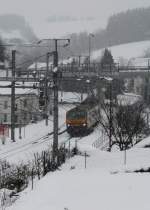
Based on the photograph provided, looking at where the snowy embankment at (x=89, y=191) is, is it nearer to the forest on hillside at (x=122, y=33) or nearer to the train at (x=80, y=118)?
the train at (x=80, y=118)

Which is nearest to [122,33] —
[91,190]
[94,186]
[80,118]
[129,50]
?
[129,50]

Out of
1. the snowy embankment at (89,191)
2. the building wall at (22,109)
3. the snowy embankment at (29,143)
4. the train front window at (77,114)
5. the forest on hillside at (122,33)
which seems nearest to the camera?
the snowy embankment at (89,191)

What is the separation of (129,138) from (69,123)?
41.9 ft

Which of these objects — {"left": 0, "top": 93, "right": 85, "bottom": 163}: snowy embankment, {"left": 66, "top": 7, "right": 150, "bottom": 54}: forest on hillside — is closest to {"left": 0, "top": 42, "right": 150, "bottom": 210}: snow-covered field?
{"left": 0, "top": 93, "right": 85, "bottom": 163}: snowy embankment

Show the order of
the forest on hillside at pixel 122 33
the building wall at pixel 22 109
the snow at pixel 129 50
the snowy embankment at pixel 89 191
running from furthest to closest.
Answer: the forest on hillside at pixel 122 33, the snow at pixel 129 50, the building wall at pixel 22 109, the snowy embankment at pixel 89 191

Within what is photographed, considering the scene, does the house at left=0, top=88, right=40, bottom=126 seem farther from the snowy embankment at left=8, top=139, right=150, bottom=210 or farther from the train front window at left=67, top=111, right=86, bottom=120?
the snowy embankment at left=8, top=139, right=150, bottom=210

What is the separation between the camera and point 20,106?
205ft

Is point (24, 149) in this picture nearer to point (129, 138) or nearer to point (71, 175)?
point (129, 138)

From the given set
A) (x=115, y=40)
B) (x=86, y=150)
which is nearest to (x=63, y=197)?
(x=86, y=150)

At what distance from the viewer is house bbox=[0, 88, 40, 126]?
2368 inches

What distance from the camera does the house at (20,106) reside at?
6016 centimetres

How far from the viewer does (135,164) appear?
19797mm

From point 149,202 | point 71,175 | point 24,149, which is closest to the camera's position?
point 149,202

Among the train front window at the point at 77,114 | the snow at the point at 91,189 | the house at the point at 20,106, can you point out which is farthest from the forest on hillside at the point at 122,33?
the snow at the point at 91,189
